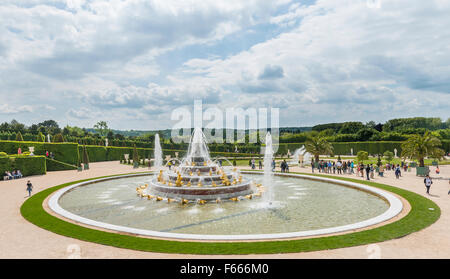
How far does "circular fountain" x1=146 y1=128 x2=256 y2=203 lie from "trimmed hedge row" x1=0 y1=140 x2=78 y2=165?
2636 cm

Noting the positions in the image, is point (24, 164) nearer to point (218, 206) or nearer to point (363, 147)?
point (218, 206)

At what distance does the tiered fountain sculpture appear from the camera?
18047 mm

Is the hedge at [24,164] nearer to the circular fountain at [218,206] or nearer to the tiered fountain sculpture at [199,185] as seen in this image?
the circular fountain at [218,206]

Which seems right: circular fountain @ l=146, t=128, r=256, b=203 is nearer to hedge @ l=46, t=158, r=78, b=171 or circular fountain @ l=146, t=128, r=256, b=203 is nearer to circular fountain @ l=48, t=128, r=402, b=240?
circular fountain @ l=48, t=128, r=402, b=240

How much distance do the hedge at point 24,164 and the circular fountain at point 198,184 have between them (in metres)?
19.0

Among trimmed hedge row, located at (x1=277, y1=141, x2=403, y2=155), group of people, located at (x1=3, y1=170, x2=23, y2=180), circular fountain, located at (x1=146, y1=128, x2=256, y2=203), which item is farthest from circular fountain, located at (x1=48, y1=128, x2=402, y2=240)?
trimmed hedge row, located at (x1=277, y1=141, x2=403, y2=155)

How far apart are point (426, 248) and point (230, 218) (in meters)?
8.01

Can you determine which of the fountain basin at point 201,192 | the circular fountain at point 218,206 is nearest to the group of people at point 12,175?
the circular fountain at point 218,206

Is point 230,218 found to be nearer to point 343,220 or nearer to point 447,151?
point 343,220

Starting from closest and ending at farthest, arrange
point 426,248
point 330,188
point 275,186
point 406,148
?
point 426,248 → point 330,188 → point 275,186 → point 406,148

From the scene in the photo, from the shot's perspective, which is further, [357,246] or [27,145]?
[27,145]

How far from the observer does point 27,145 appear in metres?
38.2

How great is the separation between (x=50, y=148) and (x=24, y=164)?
880cm
